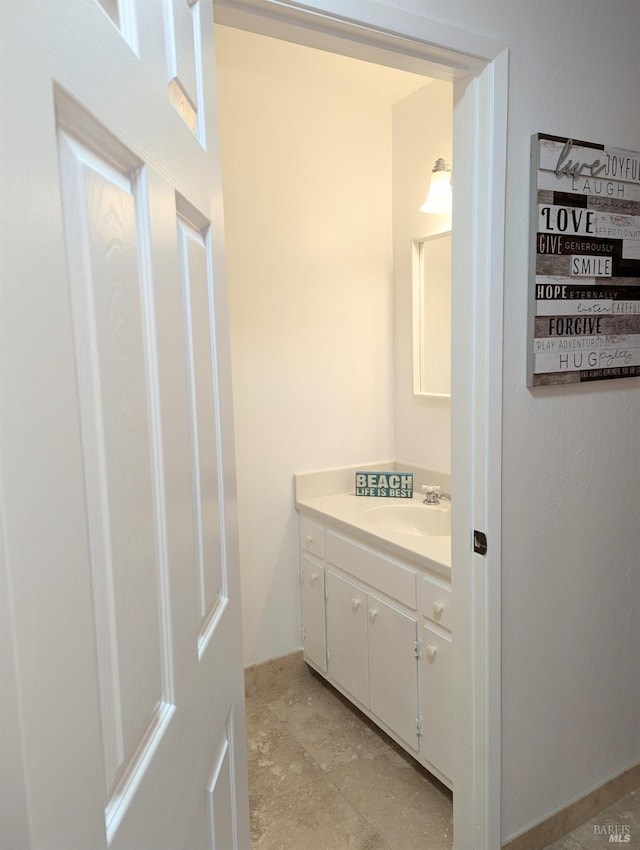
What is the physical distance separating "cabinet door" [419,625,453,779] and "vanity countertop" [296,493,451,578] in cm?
23

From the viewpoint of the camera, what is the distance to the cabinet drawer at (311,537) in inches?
94.6

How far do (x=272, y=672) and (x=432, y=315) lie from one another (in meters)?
1.70

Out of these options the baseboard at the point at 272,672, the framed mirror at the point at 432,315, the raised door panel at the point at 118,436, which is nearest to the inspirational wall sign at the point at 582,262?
the framed mirror at the point at 432,315

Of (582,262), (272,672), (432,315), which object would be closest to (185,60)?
(582,262)

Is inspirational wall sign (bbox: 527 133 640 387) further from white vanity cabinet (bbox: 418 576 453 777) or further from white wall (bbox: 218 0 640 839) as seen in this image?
white vanity cabinet (bbox: 418 576 453 777)

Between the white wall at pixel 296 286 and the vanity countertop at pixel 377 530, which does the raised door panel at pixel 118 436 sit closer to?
the vanity countertop at pixel 377 530

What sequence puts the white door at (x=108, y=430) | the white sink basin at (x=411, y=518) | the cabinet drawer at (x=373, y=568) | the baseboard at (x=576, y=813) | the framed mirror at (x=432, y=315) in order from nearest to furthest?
1. the white door at (x=108, y=430)
2. the baseboard at (x=576, y=813)
3. the cabinet drawer at (x=373, y=568)
4. the white sink basin at (x=411, y=518)
5. the framed mirror at (x=432, y=315)

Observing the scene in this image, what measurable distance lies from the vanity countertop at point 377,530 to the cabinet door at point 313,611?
0.80ft

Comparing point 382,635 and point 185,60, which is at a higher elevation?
point 185,60

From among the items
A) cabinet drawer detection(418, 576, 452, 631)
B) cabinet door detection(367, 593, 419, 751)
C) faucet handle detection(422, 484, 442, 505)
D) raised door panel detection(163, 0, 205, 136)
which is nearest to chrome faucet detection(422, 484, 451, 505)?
faucet handle detection(422, 484, 442, 505)

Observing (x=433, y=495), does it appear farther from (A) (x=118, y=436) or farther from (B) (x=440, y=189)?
(A) (x=118, y=436)

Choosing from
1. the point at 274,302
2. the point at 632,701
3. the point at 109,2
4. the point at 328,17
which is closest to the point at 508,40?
the point at 328,17

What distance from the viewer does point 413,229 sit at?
8.30 feet

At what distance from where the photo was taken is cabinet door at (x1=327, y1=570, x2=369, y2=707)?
85.7 inches
